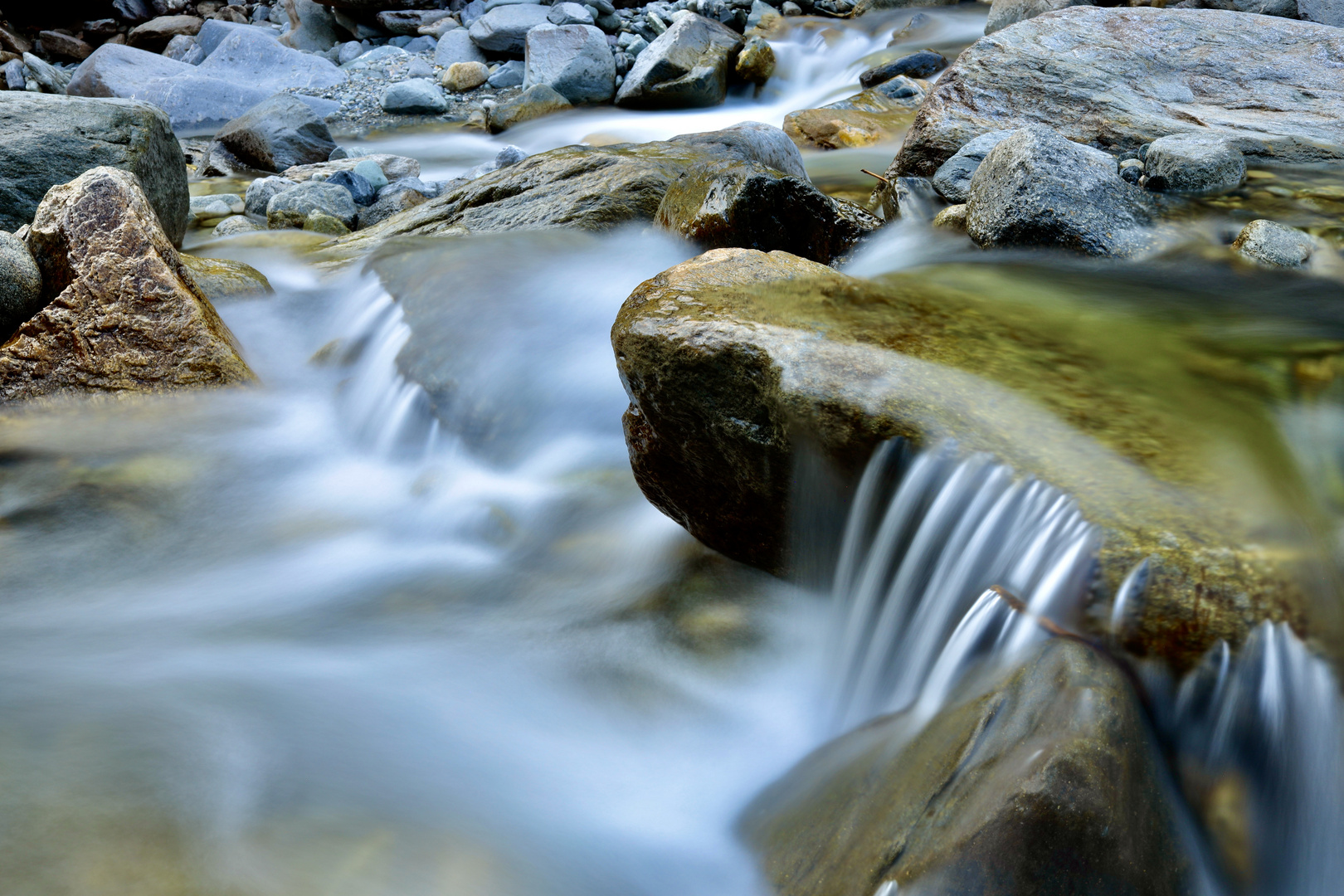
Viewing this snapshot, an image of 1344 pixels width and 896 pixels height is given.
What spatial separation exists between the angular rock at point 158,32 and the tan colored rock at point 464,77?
874 centimetres

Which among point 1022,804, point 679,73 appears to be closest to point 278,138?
point 679,73

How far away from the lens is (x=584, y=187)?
5863 millimetres

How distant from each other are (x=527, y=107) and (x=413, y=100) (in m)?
2.35

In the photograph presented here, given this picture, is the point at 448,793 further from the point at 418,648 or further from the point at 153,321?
the point at 153,321

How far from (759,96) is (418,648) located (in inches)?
451

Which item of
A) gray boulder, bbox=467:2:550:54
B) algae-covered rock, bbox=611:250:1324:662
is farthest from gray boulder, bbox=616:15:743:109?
algae-covered rock, bbox=611:250:1324:662

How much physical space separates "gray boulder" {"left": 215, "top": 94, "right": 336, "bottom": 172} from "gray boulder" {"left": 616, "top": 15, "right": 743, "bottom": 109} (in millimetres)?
4410

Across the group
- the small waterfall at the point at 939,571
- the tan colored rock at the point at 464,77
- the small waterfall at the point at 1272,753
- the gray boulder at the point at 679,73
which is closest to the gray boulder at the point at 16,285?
the small waterfall at the point at 939,571

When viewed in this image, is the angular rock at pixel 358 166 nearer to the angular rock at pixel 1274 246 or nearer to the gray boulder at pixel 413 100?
the gray boulder at pixel 413 100

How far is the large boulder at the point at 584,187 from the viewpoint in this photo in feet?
18.5

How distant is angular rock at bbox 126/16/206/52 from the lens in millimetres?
19281

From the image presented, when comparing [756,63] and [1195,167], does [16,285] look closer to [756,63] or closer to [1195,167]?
[1195,167]

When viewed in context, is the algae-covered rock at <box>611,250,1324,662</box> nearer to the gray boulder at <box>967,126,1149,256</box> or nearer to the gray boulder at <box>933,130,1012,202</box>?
the gray boulder at <box>967,126,1149,256</box>

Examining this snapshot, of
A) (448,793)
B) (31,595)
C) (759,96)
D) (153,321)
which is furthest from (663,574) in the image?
(759,96)
